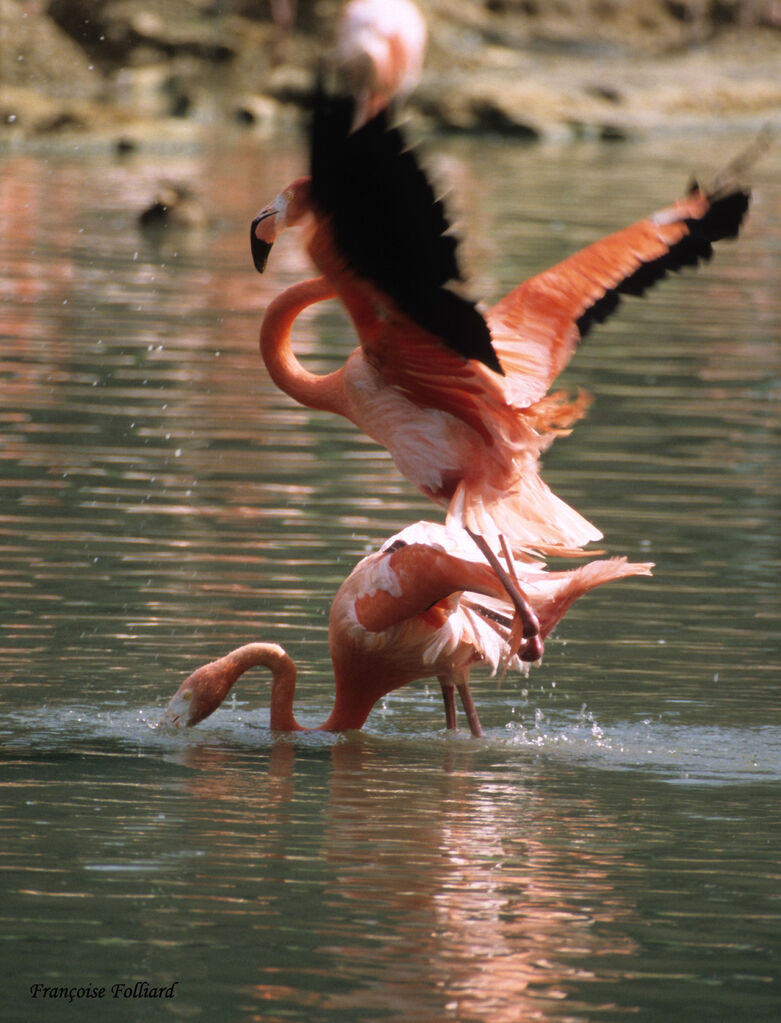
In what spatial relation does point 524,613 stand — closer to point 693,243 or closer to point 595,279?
point 595,279

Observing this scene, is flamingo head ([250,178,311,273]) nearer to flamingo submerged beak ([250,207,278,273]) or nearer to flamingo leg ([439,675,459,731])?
flamingo submerged beak ([250,207,278,273])

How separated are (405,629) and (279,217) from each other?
1562 millimetres

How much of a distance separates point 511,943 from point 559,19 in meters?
38.6

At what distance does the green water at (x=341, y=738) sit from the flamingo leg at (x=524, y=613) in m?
0.32

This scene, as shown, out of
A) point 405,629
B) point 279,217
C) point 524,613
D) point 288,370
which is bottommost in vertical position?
point 405,629

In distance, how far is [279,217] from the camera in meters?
5.07

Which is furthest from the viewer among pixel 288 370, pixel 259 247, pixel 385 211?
pixel 288 370

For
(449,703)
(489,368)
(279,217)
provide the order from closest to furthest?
1. (279,217)
2. (489,368)
3. (449,703)

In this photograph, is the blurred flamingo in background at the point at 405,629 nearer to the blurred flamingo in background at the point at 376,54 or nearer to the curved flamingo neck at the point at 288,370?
the curved flamingo neck at the point at 288,370

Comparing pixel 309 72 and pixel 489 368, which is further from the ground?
pixel 309 72

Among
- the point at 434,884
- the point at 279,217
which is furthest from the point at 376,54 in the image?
the point at 434,884

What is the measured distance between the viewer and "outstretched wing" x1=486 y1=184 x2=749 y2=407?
5.91 m

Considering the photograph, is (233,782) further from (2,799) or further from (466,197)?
(466,197)

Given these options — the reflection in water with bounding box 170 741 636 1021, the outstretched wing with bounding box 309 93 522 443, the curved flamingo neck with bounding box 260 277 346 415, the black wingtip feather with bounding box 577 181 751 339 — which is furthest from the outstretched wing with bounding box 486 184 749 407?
the reflection in water with bounding box 170 741 636 1021
